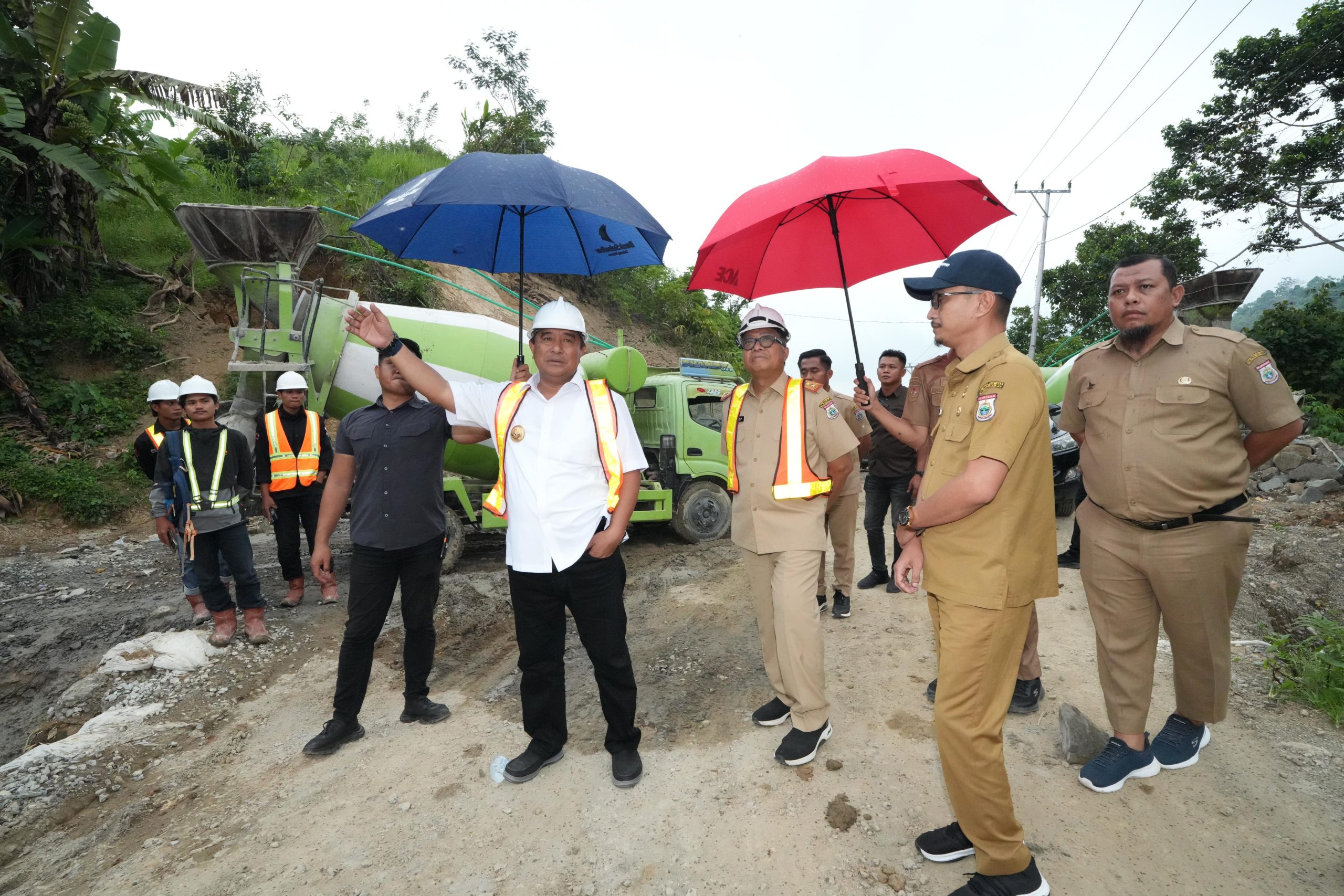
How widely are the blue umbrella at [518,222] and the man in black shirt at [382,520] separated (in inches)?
29.7

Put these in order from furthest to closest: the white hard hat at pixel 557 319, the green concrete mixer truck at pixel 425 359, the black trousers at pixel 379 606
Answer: the green concrete mixer truck at pixel 425 359, the black trousers at pixel 379 606, the white hard hat at pixel 557 319

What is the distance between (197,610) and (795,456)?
4.90 meters

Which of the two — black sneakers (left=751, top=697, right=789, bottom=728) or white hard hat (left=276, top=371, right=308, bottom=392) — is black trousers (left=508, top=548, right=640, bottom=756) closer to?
black sneakers (left=751, top=697, right=789, bottom=728)

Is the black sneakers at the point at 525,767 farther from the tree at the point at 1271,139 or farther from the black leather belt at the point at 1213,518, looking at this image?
the tree at the point at 1271,139

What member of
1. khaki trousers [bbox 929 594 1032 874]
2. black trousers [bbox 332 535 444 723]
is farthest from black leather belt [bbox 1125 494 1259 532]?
black trousers [bbox 332 535 444 723]

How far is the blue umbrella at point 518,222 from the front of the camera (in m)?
2.97

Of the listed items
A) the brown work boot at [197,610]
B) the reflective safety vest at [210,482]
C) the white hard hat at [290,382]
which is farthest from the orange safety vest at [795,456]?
the brown work boot at [197,610]

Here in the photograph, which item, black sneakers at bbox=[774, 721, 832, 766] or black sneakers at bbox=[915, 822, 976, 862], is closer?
black sneakers at bbox=[915, 822, 976, 862]

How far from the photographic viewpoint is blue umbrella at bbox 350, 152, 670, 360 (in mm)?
2969

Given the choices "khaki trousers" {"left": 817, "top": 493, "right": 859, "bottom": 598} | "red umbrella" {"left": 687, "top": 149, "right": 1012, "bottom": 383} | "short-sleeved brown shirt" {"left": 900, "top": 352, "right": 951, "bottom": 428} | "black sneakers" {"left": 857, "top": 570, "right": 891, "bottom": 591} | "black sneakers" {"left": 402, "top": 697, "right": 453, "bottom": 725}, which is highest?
"red umbrella" {"left": 687, "top": 149, "right": 1012, "bottom": 383}

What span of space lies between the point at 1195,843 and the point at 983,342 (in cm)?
211

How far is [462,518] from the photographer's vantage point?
675cm

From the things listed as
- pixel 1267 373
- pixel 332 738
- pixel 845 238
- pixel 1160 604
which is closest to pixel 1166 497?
pixel 1160 604

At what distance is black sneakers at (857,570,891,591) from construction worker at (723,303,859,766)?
2.57m
